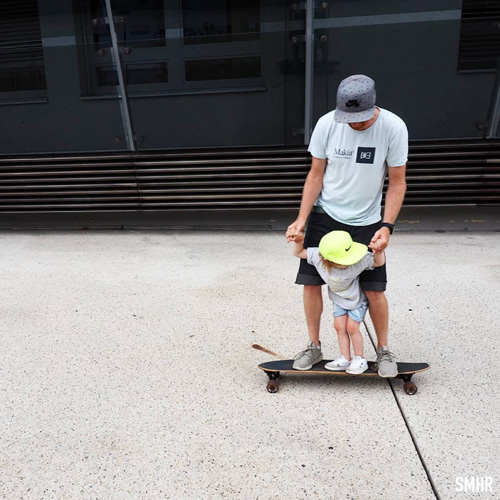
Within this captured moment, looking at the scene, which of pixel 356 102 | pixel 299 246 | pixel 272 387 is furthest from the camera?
pixel 272 387

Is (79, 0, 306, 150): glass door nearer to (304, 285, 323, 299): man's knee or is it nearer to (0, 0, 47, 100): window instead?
(0, 0, 47, 100): window

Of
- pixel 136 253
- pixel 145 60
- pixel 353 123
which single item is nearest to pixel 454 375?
pixel 353 123

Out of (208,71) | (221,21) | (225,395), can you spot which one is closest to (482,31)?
(221,21)

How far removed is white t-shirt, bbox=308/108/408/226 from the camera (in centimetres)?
259

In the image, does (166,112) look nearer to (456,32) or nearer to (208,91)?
(208,91)

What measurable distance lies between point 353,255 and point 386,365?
707mm

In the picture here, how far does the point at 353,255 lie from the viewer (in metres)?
2.59

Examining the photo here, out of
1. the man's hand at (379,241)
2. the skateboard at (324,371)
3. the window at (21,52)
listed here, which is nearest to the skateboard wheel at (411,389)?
the skateboard at (324,371)

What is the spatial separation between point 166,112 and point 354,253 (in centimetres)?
479

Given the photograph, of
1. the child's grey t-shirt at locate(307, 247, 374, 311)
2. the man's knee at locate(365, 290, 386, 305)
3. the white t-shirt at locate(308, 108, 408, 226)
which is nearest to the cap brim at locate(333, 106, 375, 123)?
the white t-shirt at locate(308, 108, 408, 226)

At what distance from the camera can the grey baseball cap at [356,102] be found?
96.8 inches

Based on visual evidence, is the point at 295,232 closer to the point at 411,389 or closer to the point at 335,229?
the point at 335,229

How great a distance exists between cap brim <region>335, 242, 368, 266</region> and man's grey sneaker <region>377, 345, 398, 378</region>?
0.67 m

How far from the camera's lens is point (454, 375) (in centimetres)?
307
